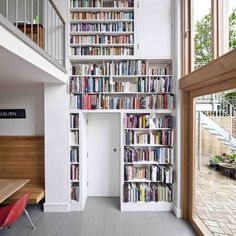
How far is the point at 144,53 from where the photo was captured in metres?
3.40

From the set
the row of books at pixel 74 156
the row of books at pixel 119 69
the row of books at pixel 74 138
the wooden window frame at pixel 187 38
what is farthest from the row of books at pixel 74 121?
the wooden window frame at pixel 187 38

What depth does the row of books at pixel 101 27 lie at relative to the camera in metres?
3.43

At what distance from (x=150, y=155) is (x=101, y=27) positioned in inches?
97.9

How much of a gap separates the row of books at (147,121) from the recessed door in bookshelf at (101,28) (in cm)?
120

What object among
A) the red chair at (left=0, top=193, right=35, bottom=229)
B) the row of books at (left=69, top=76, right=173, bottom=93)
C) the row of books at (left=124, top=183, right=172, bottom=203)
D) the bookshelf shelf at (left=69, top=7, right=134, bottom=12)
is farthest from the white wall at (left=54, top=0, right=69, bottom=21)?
the row of books at (left=124, top=183, right=172, bottom=203)

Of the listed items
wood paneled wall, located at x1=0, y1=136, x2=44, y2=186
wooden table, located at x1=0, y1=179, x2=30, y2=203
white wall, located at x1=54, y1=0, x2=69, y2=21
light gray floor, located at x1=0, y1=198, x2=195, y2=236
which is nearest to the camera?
wooden table, located at x1=0, y1=179, x2=30, y2=203

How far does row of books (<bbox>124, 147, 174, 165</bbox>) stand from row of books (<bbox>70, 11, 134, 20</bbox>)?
2381mm

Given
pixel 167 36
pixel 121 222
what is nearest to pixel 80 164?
pixel 121 222

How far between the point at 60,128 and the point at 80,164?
2.43 feet

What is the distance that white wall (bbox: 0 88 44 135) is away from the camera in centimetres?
368

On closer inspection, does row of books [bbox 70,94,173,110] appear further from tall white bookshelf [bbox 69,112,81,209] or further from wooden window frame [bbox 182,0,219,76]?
wooden window frame [bbox 182,0,219,76]

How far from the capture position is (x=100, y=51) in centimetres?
347

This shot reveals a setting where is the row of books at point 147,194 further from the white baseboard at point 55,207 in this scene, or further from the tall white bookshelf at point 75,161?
the white baseboard at point 55,207

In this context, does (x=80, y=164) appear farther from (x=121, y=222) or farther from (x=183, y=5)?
(x=183, y=5)
